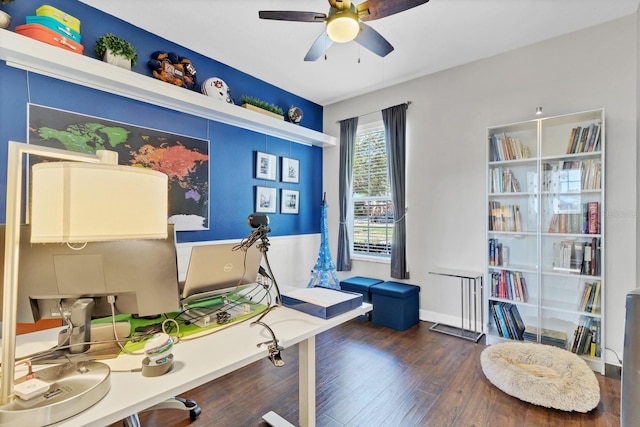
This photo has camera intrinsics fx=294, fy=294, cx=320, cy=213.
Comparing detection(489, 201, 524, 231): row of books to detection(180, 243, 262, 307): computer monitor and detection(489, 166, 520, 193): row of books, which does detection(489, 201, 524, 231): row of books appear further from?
detection(180, 243, 262, 307): computer monitor

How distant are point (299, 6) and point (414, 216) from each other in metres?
2.58

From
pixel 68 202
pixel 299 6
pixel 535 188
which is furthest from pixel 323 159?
pixel 68 202

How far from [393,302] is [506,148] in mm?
2011

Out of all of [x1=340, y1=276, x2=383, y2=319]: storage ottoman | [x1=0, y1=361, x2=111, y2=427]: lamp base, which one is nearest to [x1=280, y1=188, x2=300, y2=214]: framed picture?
[x1=340, y1=276, x2=383, y2=319]: storage ottoman

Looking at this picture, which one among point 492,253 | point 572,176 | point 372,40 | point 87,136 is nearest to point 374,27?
point 372,40

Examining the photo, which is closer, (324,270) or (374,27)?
(374,27)

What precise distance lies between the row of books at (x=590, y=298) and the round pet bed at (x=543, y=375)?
0.43 meters

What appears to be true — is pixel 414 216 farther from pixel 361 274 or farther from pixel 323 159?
pixel 323 159

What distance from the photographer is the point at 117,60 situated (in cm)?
245

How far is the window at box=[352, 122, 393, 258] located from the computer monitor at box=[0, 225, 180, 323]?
3247mm

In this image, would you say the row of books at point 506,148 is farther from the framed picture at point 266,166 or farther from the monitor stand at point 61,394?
the monitor stand at point 61,394

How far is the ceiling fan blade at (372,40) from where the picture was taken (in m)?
2.16

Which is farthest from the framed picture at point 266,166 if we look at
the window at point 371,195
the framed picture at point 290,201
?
the window at point 371,195

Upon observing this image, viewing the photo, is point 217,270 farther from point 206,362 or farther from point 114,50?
point 114,50
